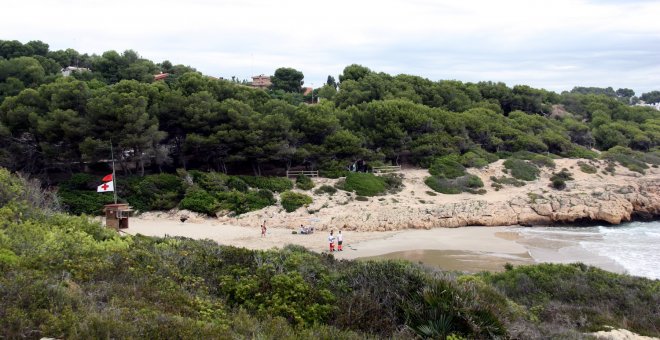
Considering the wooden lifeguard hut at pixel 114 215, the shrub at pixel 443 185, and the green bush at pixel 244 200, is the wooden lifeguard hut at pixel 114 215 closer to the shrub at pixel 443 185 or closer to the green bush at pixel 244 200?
the green bush at pixel 244 200

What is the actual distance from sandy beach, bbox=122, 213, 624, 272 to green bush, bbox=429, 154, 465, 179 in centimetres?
764

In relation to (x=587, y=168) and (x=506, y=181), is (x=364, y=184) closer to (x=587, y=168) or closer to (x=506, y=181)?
(x=506, y=181)

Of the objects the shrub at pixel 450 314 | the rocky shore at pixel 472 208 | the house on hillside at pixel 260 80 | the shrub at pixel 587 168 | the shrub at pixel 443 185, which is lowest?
the rocky shore at pixel 472 208

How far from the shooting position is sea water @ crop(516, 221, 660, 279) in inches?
830

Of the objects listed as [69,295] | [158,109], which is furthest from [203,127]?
[69,295]

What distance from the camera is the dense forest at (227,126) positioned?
28688 mm

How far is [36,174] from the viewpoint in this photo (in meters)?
29.7

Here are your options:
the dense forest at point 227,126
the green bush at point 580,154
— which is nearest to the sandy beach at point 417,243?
the dense forest at point 227,126

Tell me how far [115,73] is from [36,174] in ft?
70.9

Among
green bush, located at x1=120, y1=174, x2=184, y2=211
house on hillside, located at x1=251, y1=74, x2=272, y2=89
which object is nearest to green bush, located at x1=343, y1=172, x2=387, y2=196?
green bush, located at x1=120, y1=174, x2=184, y2=211

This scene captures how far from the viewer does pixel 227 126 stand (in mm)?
31484

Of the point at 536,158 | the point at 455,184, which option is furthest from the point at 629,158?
the point at 455,184

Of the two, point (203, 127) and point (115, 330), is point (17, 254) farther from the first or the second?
point (203, 127)

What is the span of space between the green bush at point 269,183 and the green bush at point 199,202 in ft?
9.03
